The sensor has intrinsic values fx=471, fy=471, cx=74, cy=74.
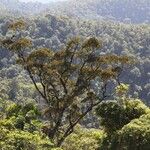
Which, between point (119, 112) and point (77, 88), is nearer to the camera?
point (119, 112)

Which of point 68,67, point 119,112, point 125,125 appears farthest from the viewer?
point 68,67

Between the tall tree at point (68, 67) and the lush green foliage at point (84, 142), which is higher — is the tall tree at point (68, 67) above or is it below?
above

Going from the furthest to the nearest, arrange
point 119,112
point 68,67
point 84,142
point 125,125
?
point 84,142 < point 68,67 < point 119,112 < point 125,125

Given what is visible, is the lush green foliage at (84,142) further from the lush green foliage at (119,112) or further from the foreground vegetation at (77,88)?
the lush green foliage at (119,112)

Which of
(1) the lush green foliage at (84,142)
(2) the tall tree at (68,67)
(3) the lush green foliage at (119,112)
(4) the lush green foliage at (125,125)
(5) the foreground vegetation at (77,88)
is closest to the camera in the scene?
(4) the lush green foliage at (125,125)

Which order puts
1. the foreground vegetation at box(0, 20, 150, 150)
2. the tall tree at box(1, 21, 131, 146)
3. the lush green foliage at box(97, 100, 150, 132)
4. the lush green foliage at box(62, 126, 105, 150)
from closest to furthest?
the lush green foliage at box(97, 100, 150, 132), the foreground vegetation at box(0, 20, 150, 150), the tall tree at box(1, 21, 131, 146), the lush green foliage at box(62, 126, 105, 150)

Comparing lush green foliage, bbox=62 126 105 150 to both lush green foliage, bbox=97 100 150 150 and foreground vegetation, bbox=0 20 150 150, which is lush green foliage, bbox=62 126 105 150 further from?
lush green foliage, bbox=97 100 150 150

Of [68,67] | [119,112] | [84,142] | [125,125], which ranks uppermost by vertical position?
[68,67]

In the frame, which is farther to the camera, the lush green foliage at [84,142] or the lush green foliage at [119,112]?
the lush green foliage at [84,142]

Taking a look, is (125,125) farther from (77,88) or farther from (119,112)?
(77,88)

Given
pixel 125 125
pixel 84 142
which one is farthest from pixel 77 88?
pixel 125 125

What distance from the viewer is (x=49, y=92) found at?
89.7ft

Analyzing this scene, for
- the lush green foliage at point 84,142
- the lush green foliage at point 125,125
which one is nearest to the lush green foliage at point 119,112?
the lush green foliage at point 125,125

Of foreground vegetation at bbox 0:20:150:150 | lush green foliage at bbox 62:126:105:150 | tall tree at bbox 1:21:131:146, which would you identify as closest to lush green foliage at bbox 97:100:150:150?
foreground vegetation at bbox 0:20:150:150
